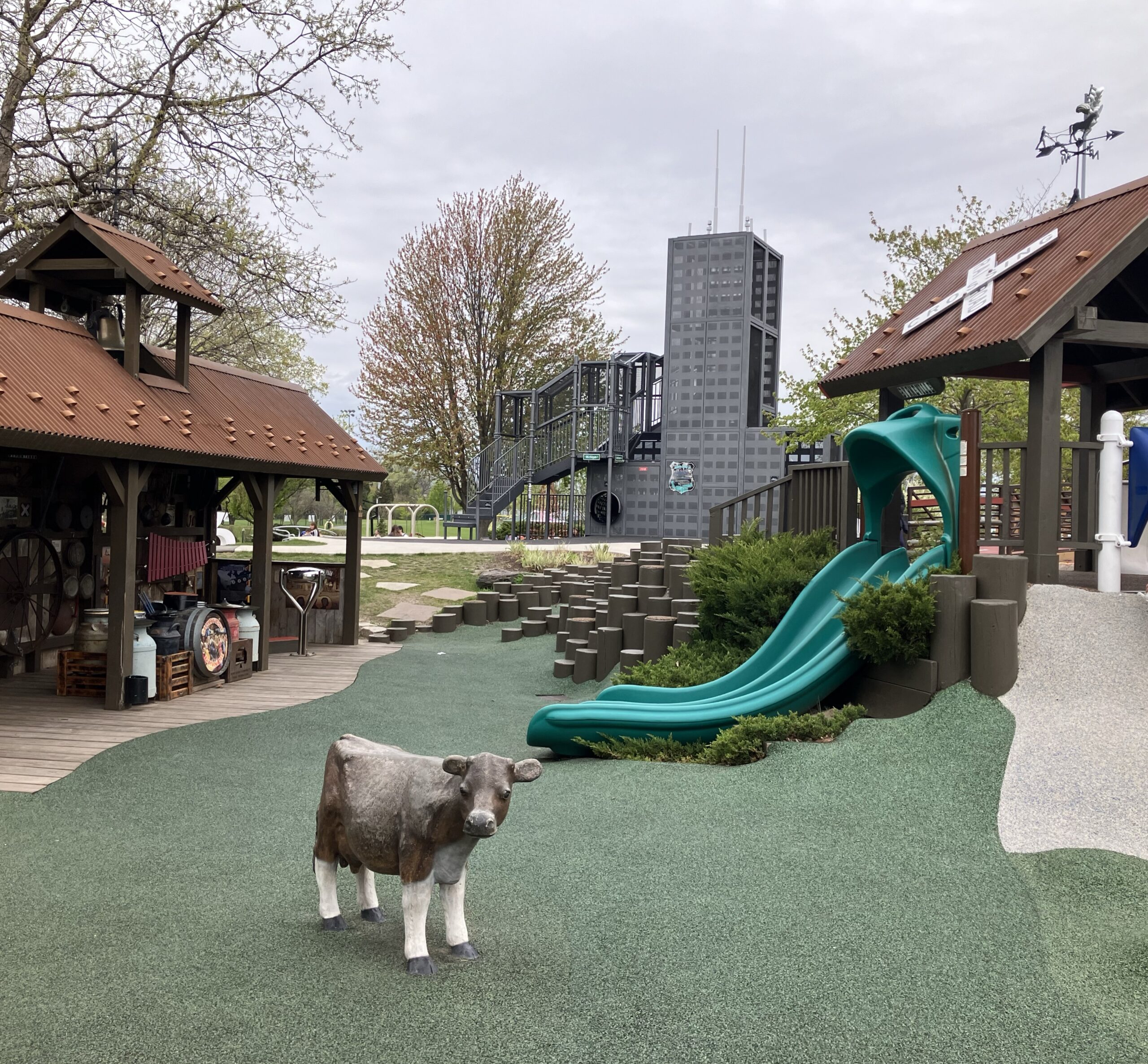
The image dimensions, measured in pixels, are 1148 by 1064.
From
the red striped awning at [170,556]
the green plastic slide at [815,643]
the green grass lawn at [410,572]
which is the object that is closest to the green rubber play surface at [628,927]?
the green plastic slide at [815,643]

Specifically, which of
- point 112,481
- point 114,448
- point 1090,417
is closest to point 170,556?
point 112,481

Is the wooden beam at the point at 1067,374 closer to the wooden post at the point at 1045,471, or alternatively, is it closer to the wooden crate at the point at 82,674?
the wooden post at the point at 1045,471

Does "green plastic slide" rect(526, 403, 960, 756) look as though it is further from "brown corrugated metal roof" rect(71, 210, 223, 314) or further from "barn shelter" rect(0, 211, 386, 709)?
"brown corrugated metal roof" rect(71, 210, 223, 314)

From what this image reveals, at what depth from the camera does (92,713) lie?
9.52m

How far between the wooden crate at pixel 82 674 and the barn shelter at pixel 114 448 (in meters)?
0.63

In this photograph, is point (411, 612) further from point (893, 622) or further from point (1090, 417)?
point (893, 622)

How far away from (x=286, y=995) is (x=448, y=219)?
37134mm

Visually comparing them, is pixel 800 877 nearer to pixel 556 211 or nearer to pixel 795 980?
pixel 795 980

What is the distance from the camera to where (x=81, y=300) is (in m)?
11.7

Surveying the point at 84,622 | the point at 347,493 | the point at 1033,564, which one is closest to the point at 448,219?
the point at 347,493

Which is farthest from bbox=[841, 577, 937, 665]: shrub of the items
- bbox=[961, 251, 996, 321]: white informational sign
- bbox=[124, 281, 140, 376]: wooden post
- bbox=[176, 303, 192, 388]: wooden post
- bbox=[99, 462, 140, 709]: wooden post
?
bbox=[176, 303, 192, 388]: wooden post

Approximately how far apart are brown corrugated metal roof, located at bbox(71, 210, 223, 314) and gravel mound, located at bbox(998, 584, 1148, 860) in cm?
920

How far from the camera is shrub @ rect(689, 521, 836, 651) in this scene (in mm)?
10078

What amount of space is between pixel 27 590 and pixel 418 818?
9.14 meters
